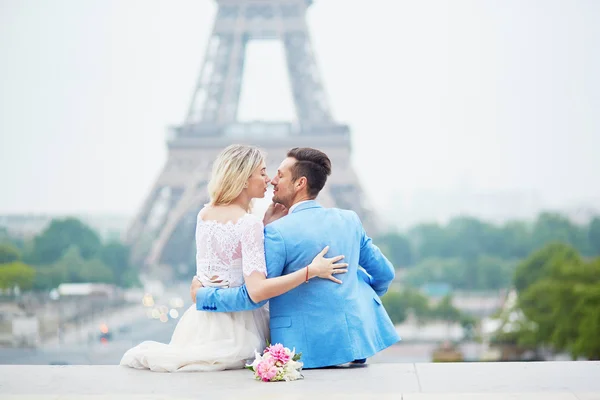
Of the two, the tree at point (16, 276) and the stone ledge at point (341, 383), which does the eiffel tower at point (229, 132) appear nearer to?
the tree at point (16, 276)

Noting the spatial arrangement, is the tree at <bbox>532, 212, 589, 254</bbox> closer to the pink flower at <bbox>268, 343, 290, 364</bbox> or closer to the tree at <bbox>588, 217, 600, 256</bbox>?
the tree at <bbox>588, 217, 600, 256</bbox>

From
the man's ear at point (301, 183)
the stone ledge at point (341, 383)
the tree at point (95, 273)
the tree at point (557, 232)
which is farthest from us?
the tree at point (557, 232)

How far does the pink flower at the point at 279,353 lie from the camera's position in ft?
10.8

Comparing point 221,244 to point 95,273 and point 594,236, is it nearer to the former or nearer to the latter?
point 95,273

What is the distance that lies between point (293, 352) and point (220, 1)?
28.0 m

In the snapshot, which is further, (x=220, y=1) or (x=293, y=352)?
(x=220, y=1)

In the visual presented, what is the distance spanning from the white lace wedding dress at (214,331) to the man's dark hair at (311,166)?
268mm

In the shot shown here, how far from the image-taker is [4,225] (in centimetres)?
3438

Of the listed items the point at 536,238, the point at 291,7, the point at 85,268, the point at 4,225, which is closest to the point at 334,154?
the point at 291,7

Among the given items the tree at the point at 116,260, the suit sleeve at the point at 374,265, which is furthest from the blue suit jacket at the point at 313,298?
the tree at the point at 116,260

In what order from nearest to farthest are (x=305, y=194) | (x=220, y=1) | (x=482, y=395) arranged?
(x=482, y=395), (x=305, y=194), (x=220, y=1)

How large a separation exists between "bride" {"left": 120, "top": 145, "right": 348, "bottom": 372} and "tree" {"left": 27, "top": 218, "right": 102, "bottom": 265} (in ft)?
103

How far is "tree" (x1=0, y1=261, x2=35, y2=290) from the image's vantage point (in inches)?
1079

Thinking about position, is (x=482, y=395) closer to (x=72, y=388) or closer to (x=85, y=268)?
(x=72, y=388)
